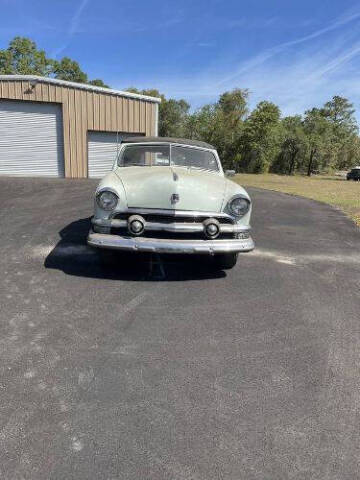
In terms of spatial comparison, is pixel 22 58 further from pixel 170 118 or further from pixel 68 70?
pixel 170 118

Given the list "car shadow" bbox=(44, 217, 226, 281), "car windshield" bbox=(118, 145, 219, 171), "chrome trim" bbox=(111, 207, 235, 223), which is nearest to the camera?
"chrome trim" bbox=(111, 207, 235, 223)

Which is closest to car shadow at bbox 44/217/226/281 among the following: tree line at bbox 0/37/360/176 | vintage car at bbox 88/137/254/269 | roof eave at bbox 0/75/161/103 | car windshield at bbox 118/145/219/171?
vintage car at bbox 88/137/254/269

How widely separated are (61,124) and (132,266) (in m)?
13.0

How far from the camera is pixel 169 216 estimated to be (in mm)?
4020

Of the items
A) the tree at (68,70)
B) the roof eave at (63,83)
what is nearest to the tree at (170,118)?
A: the tree at (68,70)

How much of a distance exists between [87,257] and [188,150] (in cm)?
224

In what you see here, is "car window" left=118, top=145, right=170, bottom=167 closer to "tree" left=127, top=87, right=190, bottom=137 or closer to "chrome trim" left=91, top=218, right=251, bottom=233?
"chrome trim" left=91, top=218, right=251, bottom=233

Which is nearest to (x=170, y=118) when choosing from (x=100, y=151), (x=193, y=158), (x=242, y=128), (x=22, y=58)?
(x=242, y=128)

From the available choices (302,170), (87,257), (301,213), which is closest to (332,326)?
(87,257)

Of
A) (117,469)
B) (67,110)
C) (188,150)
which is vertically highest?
(67,110)

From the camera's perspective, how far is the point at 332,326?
3.40 meters

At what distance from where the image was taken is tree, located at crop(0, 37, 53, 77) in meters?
47.4

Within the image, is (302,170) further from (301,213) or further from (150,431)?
(150,431)

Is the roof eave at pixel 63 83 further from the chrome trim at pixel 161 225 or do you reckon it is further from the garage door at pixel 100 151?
the chrome trim at pixel 161 225
